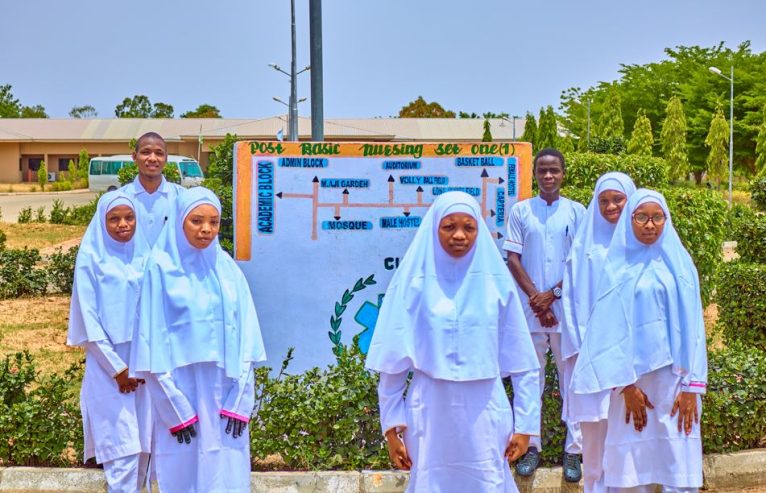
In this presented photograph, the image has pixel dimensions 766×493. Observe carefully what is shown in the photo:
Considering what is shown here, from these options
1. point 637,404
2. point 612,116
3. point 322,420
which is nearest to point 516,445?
point 637,404

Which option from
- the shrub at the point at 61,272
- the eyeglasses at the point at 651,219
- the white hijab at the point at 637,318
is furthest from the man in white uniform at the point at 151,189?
the shrub at the point at 61,272

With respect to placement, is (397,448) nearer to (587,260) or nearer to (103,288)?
(587,260)

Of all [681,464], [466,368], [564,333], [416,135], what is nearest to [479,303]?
[466,368]

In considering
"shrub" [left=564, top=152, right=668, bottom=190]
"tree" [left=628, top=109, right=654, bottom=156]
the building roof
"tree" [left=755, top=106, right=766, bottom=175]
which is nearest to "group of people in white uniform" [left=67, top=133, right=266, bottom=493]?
"shrub" [left=564, top=152, right=668, bottom=190]

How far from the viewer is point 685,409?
438 cm

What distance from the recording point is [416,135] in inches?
1971

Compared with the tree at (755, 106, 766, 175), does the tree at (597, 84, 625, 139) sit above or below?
above

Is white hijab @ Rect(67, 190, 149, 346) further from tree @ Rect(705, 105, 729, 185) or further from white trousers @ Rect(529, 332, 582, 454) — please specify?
tree @ Rect(705, 105, 729, 185)

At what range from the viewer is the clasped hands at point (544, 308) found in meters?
5.82

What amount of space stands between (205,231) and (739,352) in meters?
3.80

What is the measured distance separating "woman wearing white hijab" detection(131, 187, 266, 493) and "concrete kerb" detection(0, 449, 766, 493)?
4.48 feet

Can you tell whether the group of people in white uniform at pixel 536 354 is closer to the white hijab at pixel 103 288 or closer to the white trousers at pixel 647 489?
the white trousers at pixel 647 489

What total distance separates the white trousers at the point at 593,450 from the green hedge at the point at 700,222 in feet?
12.9

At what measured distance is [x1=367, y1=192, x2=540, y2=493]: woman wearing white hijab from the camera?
12.8 ft
